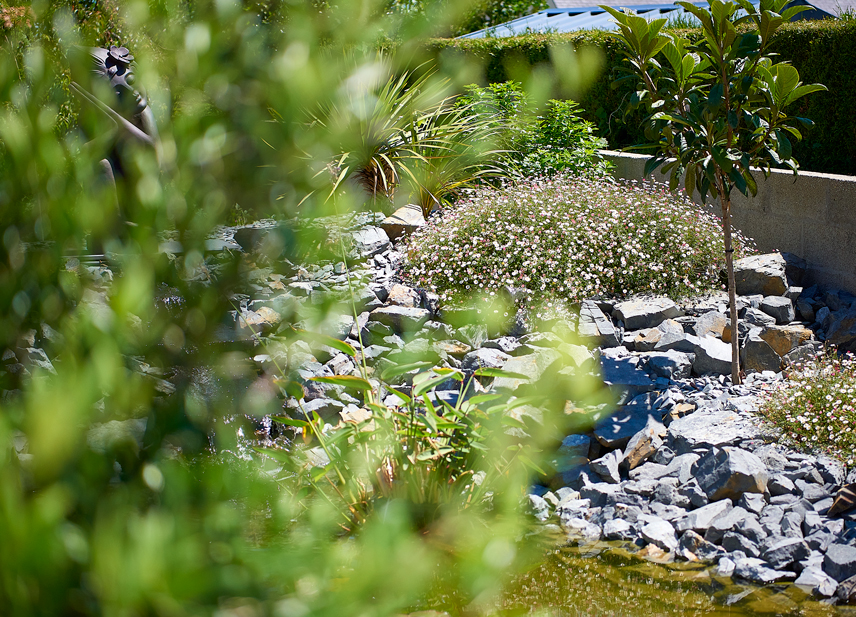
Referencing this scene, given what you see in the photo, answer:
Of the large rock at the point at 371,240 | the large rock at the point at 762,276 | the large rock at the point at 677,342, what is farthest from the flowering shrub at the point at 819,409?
the large rock at the point at 371,240

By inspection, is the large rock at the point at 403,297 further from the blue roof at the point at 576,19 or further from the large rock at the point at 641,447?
the blue roof at the point at 576,19

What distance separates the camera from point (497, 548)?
0.62m

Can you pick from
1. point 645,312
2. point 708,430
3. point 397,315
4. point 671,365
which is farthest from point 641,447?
point 397,315

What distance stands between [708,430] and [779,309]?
1705 mm

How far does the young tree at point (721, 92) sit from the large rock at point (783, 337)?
511 millimetres

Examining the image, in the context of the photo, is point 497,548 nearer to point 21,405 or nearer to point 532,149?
point 21,405

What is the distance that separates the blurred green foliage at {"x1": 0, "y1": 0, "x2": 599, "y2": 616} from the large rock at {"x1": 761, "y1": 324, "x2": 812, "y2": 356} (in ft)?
A: 14.6

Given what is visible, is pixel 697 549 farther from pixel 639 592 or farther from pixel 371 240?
pixel 371 240

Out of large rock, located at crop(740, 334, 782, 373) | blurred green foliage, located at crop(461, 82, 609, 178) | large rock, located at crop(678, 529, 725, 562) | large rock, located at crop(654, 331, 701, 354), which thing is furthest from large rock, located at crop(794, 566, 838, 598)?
blurred green foliage, located at crop(461, 82, 609, 178)

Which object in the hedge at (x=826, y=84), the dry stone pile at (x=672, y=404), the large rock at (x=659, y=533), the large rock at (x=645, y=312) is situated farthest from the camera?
the hedge at (x=826, y=84)

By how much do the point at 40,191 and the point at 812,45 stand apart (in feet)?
23.6

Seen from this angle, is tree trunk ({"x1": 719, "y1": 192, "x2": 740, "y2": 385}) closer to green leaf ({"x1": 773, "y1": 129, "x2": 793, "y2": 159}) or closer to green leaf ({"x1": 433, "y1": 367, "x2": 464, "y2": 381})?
green leaf ({"x1": 773, "y1": 129, "x2": 793, "y2": 159})

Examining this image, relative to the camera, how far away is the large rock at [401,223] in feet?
21.8

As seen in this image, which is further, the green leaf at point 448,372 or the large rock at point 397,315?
the large rock at point 397,315
